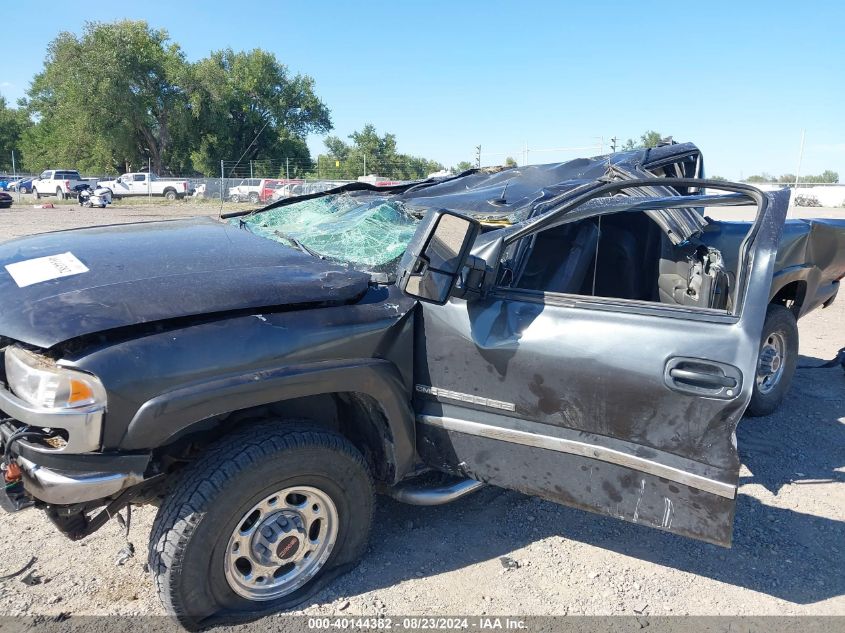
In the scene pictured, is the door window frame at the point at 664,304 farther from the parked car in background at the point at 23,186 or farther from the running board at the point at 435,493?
the parked car in background at the point at 23,186

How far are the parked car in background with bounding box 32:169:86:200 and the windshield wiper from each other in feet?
123

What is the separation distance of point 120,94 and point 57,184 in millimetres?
9137

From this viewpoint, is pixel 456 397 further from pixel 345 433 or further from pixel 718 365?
pixel 718 365

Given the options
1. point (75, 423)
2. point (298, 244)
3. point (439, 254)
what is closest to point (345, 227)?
point (298, 244)

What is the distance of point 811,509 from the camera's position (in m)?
3.31

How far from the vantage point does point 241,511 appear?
7.17ft

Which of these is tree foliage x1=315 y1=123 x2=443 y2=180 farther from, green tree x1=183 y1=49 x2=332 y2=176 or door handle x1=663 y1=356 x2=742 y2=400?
door handle x1=663 y1=356 x2=742 y2=400

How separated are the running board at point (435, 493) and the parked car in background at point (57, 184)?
127 feet

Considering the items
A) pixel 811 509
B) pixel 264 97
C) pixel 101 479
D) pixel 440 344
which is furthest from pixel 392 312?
pixel 264 97

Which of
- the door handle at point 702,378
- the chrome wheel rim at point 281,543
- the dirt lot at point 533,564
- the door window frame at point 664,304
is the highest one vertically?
the door window frame at point 664,304

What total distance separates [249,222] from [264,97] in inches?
1920

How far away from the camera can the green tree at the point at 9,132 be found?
60378 millimetres

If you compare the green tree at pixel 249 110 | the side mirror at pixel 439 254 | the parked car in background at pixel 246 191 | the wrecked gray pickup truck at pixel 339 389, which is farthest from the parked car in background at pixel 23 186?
the side mirror at pixel 439 254

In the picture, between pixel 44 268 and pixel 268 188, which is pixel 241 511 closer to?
pixel 44 268
